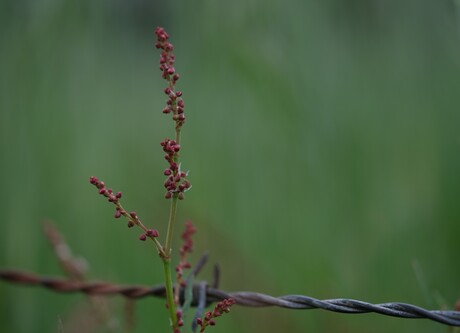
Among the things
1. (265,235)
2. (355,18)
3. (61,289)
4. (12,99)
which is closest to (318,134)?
(265,235)

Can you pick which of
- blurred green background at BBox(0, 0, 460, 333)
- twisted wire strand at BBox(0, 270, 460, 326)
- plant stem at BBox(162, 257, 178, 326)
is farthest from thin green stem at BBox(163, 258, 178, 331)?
blurred green background at BBox(0, 0, 460, 333)

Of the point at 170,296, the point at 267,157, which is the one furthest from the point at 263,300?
the point at 267,157

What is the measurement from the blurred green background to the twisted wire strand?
8.2 inches

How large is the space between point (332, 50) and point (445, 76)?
280mm

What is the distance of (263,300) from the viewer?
2.97ft

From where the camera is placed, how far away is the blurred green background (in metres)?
1.52

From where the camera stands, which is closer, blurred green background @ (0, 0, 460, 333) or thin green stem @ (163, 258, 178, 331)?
thin green stem @ (163, 258, 178, 331)

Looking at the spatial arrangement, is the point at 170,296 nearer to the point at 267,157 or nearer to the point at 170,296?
the point at 170,296

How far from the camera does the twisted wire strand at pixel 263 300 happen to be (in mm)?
778

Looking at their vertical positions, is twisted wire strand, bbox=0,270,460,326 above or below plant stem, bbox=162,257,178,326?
above

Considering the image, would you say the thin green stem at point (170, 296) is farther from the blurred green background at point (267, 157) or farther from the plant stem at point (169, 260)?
the blurred green background at point (267, 157)

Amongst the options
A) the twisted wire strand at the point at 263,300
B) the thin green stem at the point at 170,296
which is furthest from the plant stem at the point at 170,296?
the twisted wire strand at the point at 263,300

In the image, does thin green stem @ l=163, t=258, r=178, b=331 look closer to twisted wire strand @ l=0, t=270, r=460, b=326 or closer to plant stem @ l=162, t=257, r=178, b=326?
plant stem @ l=162, t=257, r=178, b=326

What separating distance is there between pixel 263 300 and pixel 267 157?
867 mm
